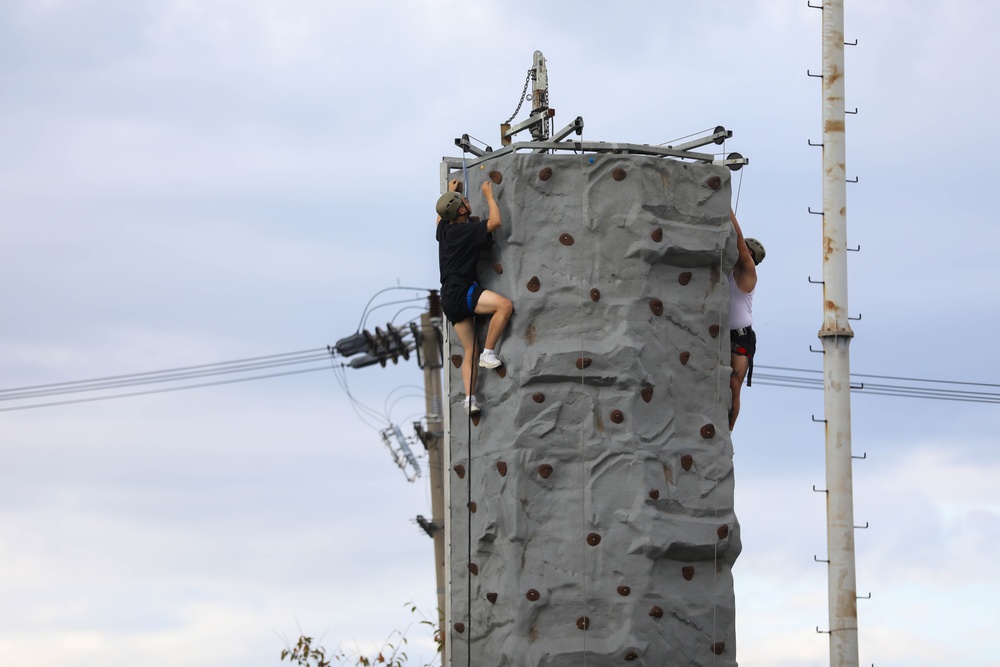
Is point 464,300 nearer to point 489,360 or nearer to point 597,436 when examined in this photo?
point 489,360

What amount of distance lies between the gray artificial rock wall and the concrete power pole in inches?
216

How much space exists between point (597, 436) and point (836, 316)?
Answer: 6.86 meters

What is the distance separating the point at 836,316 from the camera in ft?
82.4

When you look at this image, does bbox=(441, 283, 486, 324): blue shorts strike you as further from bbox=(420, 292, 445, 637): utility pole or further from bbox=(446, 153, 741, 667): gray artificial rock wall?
bbox=(420, 292, 445, 637): utility pole

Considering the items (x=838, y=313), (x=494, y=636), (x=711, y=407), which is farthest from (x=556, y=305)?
(x=838, y=313)

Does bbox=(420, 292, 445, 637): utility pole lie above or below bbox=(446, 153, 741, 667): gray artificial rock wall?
above

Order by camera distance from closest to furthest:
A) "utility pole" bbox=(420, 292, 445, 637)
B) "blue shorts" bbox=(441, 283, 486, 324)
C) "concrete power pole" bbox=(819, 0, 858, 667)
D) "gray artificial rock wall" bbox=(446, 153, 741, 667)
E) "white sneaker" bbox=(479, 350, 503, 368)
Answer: "gray artificial rock wall" bbox=(446, 153, 741, 667) → "white sneaker" bbox=(479, 350, 503, 368) → "blue shorts" bbox=(441, 283, 486, 324) → "concrete power pole" bbox=(819, 0, 858, 667) → "utility pole" bbox=(420, 292, 445, 637)

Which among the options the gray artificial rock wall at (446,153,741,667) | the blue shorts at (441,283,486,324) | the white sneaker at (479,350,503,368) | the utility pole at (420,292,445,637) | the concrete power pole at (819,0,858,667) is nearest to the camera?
the gray artificial rock wall at (446,153,741,667)

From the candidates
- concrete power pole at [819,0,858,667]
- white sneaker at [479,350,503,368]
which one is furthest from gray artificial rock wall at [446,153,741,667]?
concrete power pole at [819,0,858,667]

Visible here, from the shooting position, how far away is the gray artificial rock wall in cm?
1903

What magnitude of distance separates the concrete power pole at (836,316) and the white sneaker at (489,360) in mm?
7024

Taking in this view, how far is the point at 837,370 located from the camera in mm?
25172

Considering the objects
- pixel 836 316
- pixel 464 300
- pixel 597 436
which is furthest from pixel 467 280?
pixel 836 316

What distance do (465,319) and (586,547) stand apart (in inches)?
100
